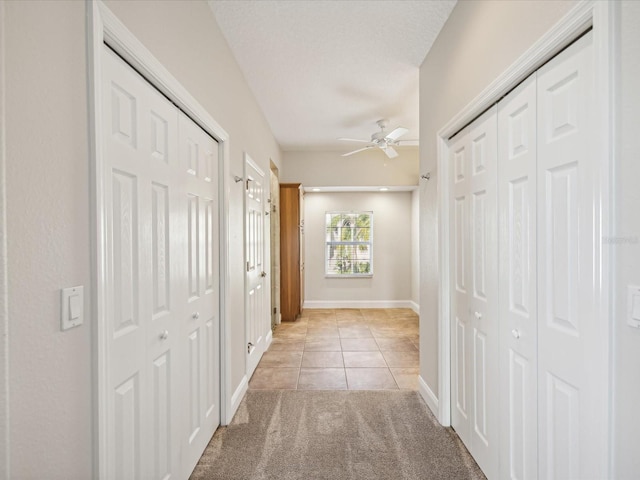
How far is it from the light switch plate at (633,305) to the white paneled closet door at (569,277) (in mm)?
93

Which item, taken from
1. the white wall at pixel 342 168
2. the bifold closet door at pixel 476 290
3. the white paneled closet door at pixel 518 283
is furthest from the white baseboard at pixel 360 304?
the white paneled closet door at pixel 518 283

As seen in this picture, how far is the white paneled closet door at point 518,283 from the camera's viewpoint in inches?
55.8

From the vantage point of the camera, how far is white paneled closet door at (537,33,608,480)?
1.08 m

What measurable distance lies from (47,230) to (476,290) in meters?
1.96

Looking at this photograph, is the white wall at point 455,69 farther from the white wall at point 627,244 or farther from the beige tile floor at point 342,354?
the beige tile floor at point 342,354

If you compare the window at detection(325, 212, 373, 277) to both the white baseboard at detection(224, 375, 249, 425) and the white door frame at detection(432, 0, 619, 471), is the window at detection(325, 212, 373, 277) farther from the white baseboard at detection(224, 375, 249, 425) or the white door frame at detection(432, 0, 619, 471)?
the white door frame at detection(432, 0, 619, 471)

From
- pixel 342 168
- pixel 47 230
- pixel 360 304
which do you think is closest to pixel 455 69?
pixel 47 230

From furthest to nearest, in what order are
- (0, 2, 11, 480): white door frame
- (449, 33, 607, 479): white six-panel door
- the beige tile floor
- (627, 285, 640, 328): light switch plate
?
the beige tile floor → (449, 33, 607, 479): white six-panel door → (627, 285, 640, 328): light switch plate → (0, 2, 11, 480): white door frame

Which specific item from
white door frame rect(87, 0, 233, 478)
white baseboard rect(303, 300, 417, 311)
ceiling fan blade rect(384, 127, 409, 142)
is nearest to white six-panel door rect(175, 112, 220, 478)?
white door frame rect(87, 0, 233, 478)

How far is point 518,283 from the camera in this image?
60.3 inches

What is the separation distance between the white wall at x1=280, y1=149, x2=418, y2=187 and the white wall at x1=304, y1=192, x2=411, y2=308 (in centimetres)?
93

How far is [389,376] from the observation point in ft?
10.7

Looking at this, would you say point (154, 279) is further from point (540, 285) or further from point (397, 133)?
point (397, 133)

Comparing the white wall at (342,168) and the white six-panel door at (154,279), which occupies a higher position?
the white wall at (342,168)
